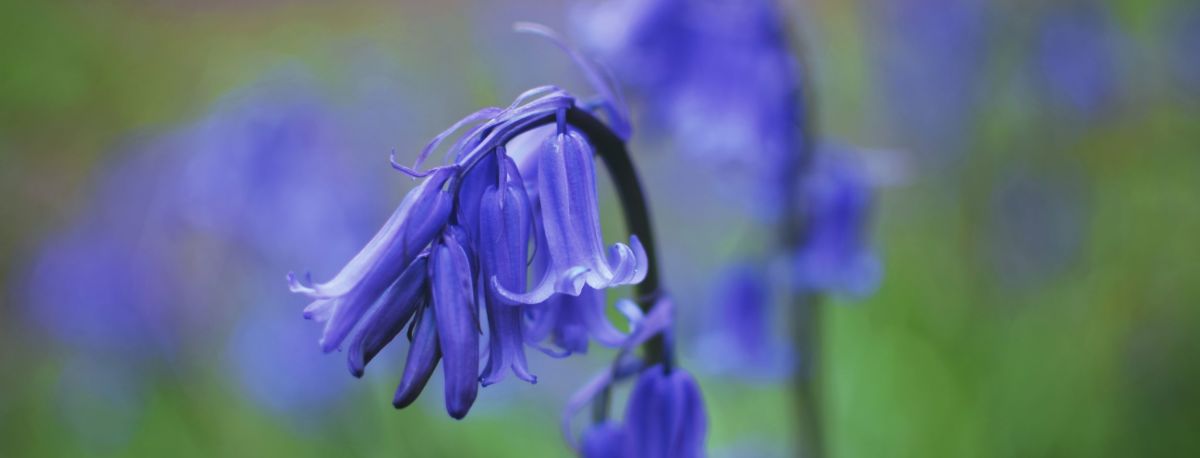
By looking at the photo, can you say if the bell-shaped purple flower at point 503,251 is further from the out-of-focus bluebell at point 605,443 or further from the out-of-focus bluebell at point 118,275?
the out-of-focus bluebell at point 118,275

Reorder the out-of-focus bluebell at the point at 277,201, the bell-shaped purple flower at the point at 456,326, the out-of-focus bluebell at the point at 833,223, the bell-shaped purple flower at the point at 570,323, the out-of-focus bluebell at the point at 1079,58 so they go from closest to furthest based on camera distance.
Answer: the bell-shaped purple flower at the point at 456,326, the bell-shaped purple flower at the point at 570,323, the out-of-focus bluebell at the point at 833,223, the out-of-focus bluebell at the point at 277,201, the out-of-focus bluebell at the point at 1079,58

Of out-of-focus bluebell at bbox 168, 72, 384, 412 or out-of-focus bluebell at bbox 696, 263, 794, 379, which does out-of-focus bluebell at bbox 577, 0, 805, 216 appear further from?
out-of-focus bluebell at bbox 168, 72, 384, 412

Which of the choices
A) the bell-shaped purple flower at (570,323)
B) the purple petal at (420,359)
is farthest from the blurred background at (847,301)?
the purple petal at (420,359)

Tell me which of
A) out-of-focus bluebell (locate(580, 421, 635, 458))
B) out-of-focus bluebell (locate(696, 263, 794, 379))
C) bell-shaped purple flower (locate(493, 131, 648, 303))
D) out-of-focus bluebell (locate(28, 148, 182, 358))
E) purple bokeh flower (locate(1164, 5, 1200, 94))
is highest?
purple bokeh flower (locate(1164, 5, 1200, 94))

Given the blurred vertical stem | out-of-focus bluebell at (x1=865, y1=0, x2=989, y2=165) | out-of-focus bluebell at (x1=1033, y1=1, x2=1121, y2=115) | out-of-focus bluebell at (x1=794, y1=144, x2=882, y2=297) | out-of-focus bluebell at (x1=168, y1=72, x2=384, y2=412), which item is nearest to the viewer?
the blurred vertical stem

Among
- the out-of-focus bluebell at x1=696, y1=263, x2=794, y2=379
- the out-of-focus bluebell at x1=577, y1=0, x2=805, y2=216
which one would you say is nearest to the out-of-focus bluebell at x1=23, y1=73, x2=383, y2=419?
the out-of-focus bluebell at x1=577, y1=0, x2=805, y2=216

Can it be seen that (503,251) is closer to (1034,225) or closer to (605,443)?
(605,443)

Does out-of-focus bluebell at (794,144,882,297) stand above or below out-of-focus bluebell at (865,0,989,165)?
below
